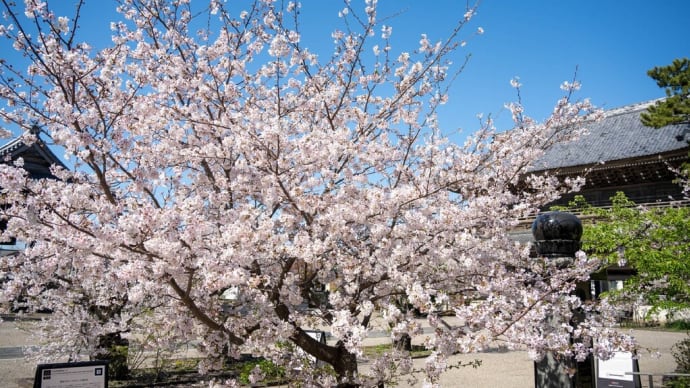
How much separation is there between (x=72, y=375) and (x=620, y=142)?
2550 cm

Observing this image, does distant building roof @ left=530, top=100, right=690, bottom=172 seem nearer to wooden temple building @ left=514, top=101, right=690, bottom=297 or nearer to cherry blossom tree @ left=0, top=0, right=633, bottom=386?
wooden temple building @ left=514, top=101, right=690, bottom=297

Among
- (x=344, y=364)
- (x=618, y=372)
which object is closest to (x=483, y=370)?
(x=618, y=372)

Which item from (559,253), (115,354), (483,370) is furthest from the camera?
(483,370)

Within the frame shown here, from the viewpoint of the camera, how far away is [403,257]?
463 centimetres

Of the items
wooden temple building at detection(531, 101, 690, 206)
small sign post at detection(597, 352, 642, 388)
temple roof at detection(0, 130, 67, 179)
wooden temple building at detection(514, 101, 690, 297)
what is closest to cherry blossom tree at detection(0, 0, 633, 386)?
small sign post at detection(597, 352, 642, 388)

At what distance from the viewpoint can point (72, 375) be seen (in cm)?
456

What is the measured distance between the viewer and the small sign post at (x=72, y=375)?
439cm

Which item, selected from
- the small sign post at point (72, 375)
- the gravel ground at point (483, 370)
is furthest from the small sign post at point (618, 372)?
the small sign post at point (72, 375)

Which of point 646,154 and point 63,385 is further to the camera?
point 646,154

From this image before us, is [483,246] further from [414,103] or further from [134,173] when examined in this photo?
[134,173]

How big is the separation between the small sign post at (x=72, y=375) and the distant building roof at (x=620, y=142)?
17942 millimetres

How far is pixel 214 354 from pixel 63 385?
58.0 inches

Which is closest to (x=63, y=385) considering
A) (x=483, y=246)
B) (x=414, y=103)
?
(x=483, y=246)

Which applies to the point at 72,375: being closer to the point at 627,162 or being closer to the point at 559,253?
the point at 559,253
